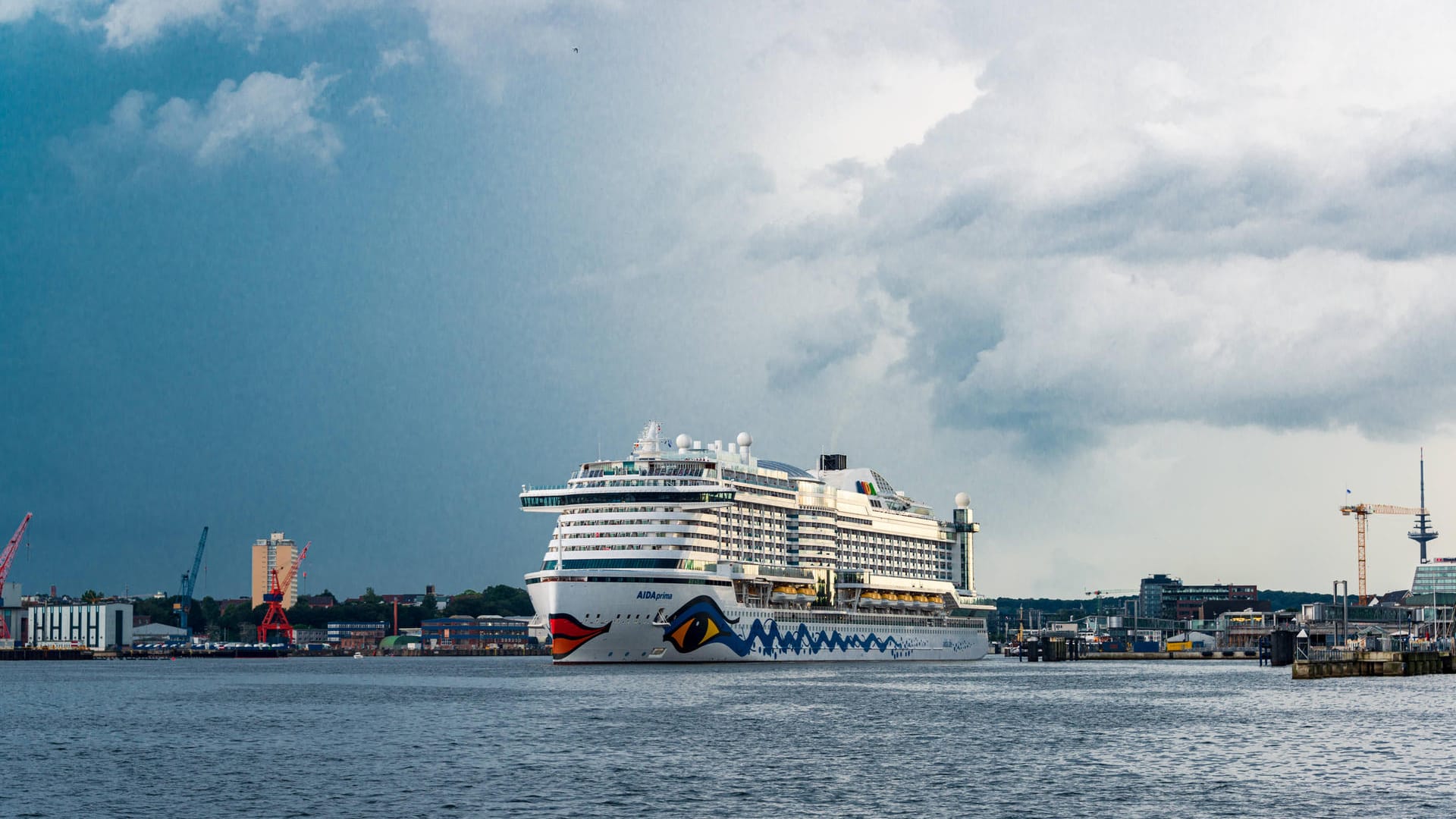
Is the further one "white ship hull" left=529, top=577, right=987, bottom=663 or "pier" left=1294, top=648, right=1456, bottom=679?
"pier" left=1294, top=648, right=1456, bottom=679

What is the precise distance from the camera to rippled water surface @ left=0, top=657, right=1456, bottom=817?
42.5 metres

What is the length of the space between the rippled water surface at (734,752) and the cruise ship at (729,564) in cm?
854

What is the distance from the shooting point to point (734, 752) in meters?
54.0

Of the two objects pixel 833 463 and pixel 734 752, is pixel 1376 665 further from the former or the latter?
pixel 734 752

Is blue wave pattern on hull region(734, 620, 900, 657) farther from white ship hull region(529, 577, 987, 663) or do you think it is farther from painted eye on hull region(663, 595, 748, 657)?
painted eye on hull region(663, 595, 748, 657)

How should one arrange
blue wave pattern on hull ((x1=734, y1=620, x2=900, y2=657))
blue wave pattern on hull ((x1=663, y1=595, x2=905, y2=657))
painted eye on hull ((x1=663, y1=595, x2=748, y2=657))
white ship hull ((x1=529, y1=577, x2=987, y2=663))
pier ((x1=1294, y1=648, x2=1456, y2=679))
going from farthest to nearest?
blue wave pattern on hull ((x1=734, y1=620, x2=900, y2=657)) → pier ((x1=1294, y1=648, x2=1456, y2=679)) → blue wave pattern on hull ((x1=663, y1=595, x2=905, y2=657)) → painted eye on hull ((x1=663, y1=595, x2=748, y2=657)) → white ship hull ((x1=529, y1=577, x2=987, y2=663))

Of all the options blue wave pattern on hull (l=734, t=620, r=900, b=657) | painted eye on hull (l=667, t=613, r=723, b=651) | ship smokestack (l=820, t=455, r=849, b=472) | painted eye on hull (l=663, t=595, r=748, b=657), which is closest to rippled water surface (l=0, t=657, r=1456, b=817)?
painted eye on hull (l=663, t=595, r=748, b=657)

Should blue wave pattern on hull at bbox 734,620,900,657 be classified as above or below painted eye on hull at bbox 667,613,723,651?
below

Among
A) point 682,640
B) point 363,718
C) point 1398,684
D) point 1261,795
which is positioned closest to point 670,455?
point 682,640

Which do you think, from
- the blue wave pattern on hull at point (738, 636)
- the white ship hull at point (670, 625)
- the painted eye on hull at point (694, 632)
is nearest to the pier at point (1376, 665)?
the blue wave pattern on hull at point (738, 636)

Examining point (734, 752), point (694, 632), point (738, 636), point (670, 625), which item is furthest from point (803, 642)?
point (734, 752)

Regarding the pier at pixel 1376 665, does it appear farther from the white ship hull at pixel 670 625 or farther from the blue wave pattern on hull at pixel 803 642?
the white ship hull at pixel 670 625

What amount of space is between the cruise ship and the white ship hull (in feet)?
0.34

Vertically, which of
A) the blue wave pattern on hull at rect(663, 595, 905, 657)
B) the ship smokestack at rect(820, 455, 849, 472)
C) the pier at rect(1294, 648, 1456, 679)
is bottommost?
the pier at rect(1294, 648, 1456, 679)
